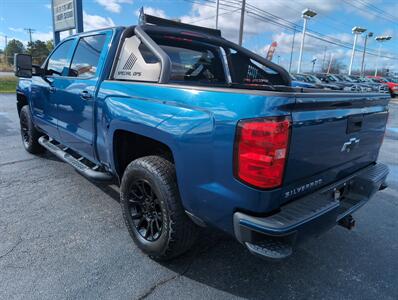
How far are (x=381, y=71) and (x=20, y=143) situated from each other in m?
93.8

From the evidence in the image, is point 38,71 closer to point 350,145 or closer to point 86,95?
point 86,95

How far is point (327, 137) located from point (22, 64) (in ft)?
12.9

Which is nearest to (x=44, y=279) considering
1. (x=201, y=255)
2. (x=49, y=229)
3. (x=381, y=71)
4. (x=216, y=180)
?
(x=49, y=229)

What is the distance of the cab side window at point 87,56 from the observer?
10.8 feet

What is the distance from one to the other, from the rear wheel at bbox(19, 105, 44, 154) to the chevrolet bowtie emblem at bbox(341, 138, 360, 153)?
4.63 metres

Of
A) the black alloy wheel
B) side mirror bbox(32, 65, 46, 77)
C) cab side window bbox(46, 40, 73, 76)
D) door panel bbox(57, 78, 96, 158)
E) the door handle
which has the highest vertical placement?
cab side window bbox(46, 40, 73, 76)

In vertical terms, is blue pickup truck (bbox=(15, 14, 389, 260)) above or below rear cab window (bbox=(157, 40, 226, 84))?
below

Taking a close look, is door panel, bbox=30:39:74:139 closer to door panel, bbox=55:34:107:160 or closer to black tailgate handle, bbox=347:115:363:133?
door panel, bbox=55:34:107:160

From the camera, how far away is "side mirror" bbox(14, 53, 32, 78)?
4.14 metres

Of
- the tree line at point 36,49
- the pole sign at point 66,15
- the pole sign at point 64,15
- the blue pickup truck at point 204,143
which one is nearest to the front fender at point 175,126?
the blue pickup truck at point 204,143

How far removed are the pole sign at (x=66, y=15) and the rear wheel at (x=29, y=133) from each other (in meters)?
6.43

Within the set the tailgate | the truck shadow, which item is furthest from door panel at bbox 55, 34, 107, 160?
the tailgate

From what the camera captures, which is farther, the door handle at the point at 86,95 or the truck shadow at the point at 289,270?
the door handle at the point at 86,95

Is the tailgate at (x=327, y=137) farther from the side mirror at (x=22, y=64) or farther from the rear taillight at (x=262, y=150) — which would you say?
the side mirror at (x=22, y=64)
